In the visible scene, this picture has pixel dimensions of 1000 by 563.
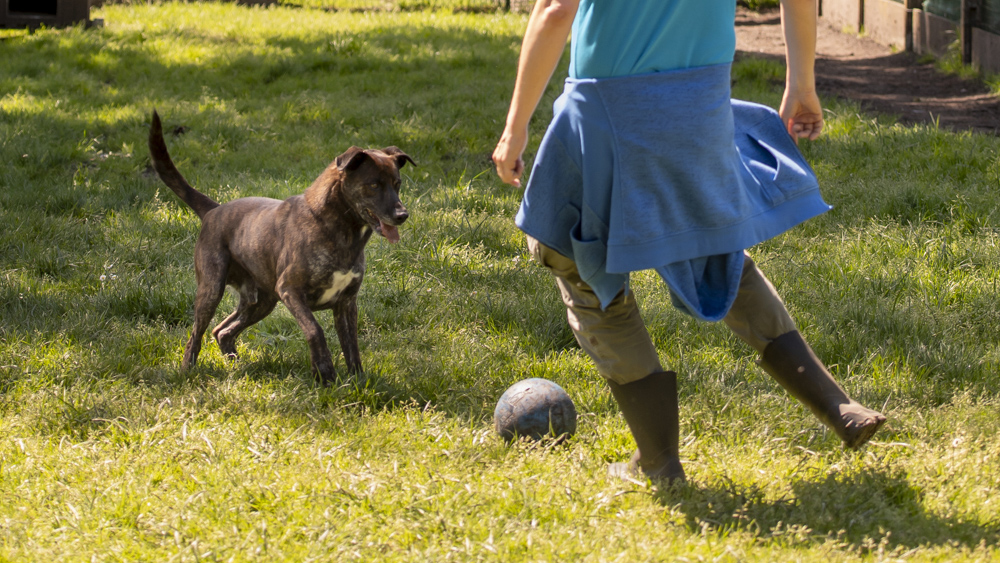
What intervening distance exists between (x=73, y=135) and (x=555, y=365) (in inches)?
243

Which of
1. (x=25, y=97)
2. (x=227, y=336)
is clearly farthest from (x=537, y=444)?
(x=25, y=97)

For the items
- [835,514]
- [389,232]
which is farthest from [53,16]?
[835,514]

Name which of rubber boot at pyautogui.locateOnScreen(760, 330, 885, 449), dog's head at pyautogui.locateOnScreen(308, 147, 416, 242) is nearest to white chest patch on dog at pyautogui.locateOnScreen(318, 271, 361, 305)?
dog's head at pyautogui.locateOnScreen(308, 147, 416, 242)

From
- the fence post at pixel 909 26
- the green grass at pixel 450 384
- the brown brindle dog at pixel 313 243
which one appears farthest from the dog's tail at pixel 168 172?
the fence post at pixel 909 26

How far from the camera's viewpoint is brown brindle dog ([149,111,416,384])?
3.87 m

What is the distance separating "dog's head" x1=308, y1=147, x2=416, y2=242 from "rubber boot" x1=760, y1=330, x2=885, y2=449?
1624 mm

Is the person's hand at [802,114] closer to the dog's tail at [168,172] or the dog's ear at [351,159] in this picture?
the dog's ear at [351,159]

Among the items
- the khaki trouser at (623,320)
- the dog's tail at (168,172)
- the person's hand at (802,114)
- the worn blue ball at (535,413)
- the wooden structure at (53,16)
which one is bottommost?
the worn blue ball at (535,413)

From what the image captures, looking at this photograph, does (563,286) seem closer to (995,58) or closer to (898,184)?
(898,184)

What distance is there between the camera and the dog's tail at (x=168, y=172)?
445 centimetres

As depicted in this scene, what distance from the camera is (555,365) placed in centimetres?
425

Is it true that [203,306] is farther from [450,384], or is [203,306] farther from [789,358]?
[789,358]

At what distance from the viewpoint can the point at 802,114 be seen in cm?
303

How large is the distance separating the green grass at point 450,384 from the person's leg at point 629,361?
0.17 metres
